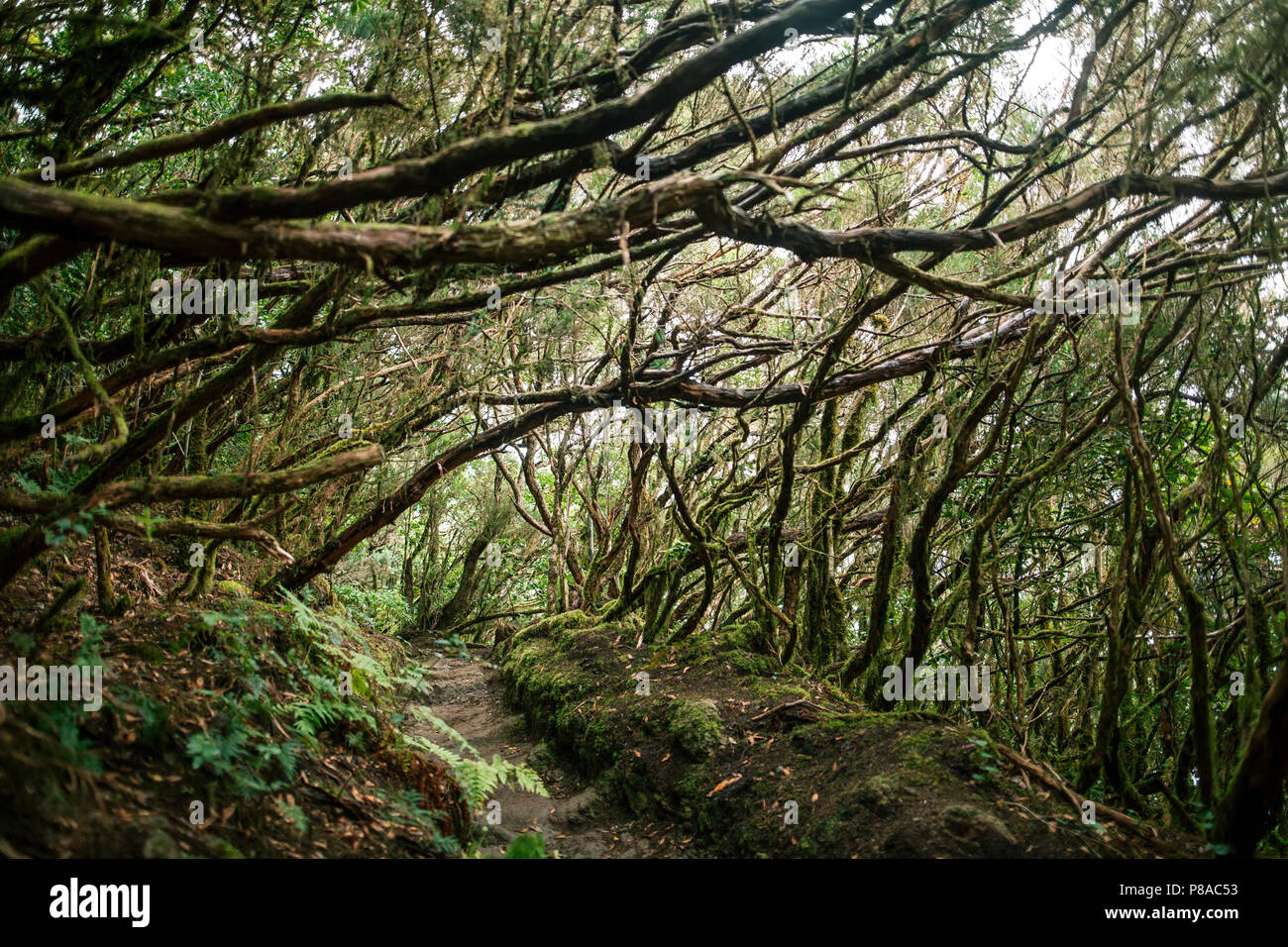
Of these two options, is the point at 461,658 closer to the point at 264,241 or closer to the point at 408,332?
the point at 408,332

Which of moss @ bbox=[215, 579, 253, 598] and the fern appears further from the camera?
moss @ bbox=[215, 579, 253, 598]

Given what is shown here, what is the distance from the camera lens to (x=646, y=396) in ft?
20.3

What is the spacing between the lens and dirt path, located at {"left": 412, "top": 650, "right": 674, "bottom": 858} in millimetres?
4520

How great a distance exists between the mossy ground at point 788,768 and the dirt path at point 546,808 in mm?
178

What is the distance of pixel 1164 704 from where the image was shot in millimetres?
5785

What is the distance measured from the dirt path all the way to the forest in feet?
0.14

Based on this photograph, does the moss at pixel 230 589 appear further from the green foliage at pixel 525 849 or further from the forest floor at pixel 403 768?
the green foliage at pixel 525 849

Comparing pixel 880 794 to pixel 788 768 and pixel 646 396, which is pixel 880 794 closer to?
pixel 788 768

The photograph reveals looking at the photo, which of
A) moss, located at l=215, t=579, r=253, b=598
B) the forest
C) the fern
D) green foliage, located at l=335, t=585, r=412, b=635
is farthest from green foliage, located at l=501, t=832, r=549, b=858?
green foliage, located at l=335, t=585, r=412, b=635

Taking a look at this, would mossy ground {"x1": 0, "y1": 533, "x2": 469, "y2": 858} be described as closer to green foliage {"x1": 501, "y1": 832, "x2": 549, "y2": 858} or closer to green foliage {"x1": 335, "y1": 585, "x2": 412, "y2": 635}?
green foliage {"x1": 501, "y1": 832, "x2": 549, "y2": 858}

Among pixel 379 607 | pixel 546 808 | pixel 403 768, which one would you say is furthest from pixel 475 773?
pixel 379 607

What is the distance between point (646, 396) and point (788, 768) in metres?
3.04

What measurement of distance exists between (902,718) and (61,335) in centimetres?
526
